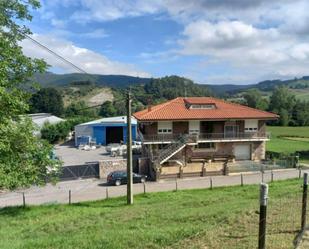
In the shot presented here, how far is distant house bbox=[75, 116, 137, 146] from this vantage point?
215 ft

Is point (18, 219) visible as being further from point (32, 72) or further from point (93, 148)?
point (93, 148)

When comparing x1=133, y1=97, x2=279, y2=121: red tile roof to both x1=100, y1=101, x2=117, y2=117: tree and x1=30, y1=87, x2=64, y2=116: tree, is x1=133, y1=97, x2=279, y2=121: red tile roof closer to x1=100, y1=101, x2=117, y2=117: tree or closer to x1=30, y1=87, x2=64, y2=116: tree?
x1=100, y1=101, x2=117, y2=117: tree

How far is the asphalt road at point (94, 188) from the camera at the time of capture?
31359 mm

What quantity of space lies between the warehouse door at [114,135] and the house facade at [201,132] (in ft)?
63.8

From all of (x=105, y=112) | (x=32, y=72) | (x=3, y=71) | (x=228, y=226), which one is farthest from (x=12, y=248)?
(x=105, y=112)

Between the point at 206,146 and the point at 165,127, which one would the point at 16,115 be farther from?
the point at 206,146

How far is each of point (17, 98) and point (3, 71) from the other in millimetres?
1642

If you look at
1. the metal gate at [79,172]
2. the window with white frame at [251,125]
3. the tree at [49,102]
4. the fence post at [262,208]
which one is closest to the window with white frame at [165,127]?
the metal gate at [79,172]

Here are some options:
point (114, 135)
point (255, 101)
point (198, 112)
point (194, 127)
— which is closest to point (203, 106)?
point (198, 112)

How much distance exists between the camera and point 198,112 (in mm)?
46719

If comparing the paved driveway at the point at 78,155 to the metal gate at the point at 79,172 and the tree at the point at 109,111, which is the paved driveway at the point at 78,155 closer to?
the metal gate at the point at 79,172

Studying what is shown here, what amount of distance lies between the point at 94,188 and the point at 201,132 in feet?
52.6

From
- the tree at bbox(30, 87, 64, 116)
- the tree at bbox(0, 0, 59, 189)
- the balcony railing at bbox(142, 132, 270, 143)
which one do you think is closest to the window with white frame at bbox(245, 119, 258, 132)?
the balcony railing at bbox(142, 132, 270, 143)

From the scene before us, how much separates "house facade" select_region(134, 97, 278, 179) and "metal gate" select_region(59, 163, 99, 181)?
6259 millimetres
